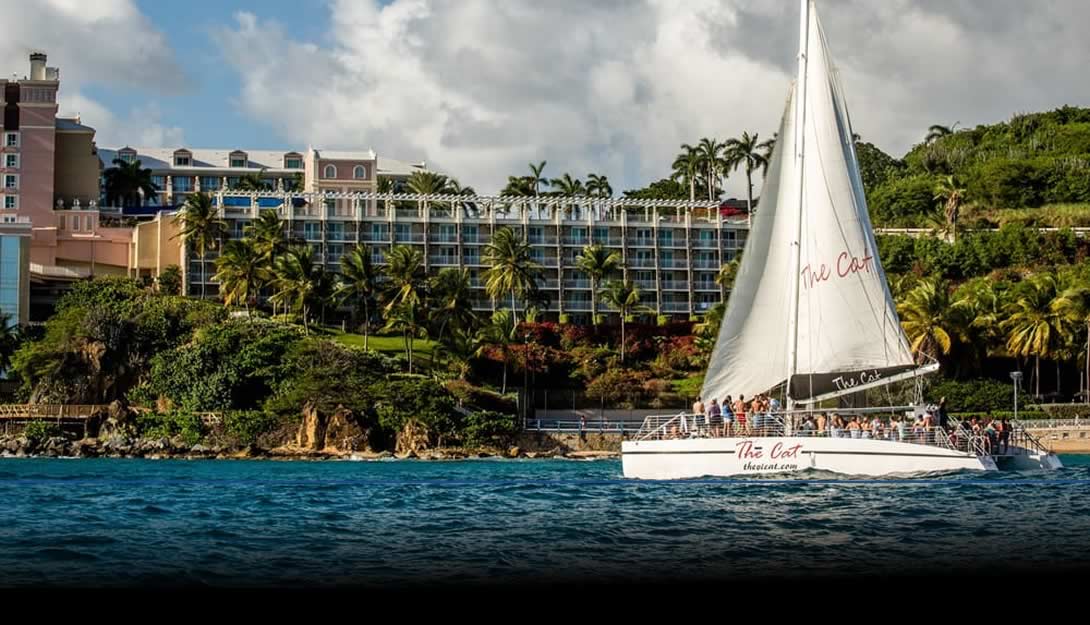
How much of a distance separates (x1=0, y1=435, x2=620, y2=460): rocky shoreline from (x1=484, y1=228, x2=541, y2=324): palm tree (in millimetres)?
26468

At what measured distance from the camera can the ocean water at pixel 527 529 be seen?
76.0 feet

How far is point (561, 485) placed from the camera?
145 feet

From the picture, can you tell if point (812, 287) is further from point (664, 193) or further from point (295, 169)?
point (295, 169)

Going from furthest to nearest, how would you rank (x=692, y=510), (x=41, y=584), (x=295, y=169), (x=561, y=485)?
(x=295, y=169), (x=561, y=485), (x=692, y=510), (x=41, y=584)

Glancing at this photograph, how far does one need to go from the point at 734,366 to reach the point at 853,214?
5.94 m

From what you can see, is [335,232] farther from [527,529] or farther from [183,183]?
[527,529]

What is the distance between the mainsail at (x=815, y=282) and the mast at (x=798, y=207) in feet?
0.10

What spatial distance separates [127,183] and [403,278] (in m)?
55.3

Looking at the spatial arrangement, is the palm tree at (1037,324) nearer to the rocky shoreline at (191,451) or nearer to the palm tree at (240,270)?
the rocky shoreline at (191,451)

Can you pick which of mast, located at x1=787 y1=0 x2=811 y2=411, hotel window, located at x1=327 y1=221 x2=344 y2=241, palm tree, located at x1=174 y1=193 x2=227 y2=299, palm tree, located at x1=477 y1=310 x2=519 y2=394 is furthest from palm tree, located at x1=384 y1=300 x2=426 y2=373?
mast, located at x1=787 y1=0 x2=811 y2=411

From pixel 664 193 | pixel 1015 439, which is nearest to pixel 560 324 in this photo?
pixel 664 193

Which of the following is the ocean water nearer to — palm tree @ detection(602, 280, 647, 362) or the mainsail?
the mainsail

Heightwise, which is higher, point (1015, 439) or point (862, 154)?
point (862, 154)

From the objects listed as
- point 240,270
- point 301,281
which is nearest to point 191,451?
point 301,281
